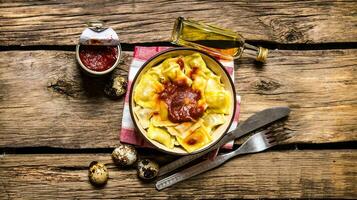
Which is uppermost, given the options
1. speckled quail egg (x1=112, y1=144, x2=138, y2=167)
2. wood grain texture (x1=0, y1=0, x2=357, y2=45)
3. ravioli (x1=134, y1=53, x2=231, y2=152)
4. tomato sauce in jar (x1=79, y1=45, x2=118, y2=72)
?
wood grain texture (x1=0, y1=0, x2=357, y2=45)

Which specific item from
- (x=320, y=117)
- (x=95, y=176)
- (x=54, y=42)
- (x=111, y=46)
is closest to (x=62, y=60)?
(x=54, y=42)

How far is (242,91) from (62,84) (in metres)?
0.51

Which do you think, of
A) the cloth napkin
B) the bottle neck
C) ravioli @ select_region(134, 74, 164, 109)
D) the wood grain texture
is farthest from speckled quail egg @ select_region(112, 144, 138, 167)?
the bottle neck

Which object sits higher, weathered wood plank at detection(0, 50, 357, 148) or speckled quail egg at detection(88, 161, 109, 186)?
weathered wood plank at detection(0, 50, 357, 148)

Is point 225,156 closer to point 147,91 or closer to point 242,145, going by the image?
point 242,145

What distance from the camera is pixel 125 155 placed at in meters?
1.59

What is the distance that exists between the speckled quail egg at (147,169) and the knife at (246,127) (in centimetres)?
2

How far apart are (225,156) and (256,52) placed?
0.30m

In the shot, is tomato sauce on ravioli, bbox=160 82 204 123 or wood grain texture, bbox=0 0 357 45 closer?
tomato sauce on ravioli, bbox=160 82 204 123

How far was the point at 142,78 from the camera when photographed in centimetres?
156

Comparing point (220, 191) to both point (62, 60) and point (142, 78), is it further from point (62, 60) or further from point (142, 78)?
point (62, 60)

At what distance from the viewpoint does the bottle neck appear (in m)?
1.62

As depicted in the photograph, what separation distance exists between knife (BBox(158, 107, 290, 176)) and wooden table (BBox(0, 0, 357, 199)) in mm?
26

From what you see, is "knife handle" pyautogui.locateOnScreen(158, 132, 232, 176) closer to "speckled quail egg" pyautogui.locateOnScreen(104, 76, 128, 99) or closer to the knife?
the knife
